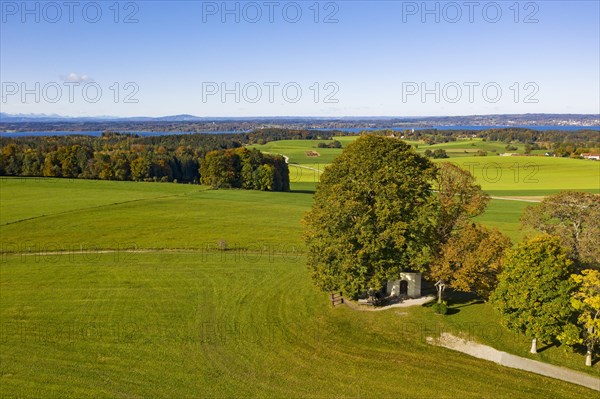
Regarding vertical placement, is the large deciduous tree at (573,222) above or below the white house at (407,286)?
above

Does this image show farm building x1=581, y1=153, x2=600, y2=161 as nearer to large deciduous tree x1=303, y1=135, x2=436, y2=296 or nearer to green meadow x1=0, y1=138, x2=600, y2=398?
green meadow x1=0, y1=138, x2=600, y2=398

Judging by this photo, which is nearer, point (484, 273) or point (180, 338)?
point (180, 338)

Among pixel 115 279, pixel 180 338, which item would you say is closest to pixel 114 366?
pixel 180 338

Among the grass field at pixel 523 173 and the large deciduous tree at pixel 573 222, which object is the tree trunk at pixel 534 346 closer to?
the large deciduous tree at pixel 573 222

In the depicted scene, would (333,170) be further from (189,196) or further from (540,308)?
(189,196)

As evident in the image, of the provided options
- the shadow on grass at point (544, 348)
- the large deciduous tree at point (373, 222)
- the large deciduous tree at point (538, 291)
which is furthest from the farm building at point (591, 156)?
the large deciduous tree at point (538, 291)
